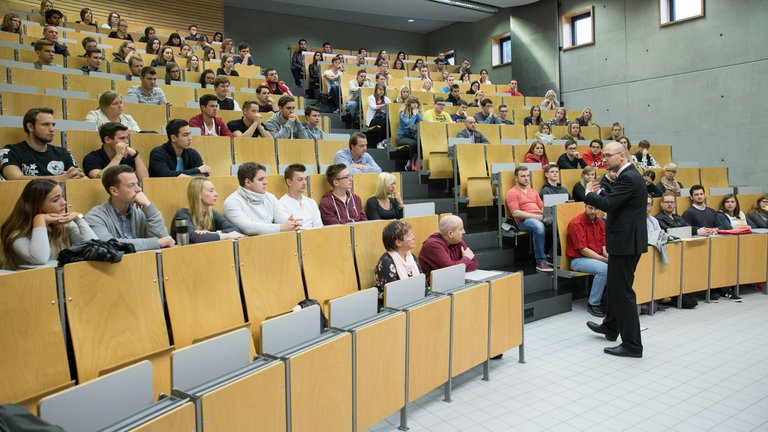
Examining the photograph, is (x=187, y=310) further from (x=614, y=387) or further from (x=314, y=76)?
(x=314, y=76)

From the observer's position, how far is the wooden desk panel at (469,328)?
8.25 ft

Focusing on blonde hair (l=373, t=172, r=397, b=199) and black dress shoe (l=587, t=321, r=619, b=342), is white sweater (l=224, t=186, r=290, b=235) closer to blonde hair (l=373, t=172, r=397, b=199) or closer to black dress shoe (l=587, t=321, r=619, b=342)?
blonde hair (l=373, t=172, r=397, b=199)

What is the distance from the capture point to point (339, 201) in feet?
11.4

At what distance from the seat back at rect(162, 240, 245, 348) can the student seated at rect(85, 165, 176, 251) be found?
0.91 ft

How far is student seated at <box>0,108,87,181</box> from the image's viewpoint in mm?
2739

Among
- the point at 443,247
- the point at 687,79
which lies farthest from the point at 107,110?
the point at 687,79

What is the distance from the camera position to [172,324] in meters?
2.06

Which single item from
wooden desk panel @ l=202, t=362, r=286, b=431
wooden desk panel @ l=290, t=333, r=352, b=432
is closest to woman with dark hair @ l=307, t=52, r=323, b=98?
wooden desk panel @ l=290, t=333, r=352, b=432

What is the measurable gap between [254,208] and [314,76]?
550cm

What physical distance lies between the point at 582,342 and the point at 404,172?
254 cm


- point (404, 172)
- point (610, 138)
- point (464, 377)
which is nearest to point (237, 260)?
point (464, 377)

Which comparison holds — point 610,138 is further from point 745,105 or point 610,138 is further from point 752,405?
point 752,405

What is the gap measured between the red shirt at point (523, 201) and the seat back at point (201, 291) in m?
2.78

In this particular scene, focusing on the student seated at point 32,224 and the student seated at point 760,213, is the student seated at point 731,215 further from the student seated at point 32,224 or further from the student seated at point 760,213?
the student seated at point 32,224
